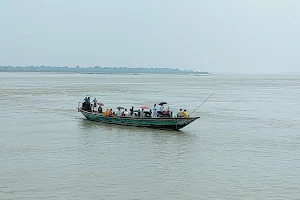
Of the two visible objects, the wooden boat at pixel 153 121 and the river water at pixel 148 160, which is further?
the wooden boat at pixel 153 121

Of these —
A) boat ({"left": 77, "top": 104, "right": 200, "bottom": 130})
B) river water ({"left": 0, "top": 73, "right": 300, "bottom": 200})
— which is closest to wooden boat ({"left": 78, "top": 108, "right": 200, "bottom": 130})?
boat ({"left": 77, "top": 104, "right": 200, "bottom": 130})

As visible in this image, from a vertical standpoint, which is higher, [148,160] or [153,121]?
[153,121]

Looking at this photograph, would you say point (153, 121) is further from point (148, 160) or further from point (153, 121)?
point (148, 160)

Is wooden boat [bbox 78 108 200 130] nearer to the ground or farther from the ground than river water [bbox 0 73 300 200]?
farther from the ground

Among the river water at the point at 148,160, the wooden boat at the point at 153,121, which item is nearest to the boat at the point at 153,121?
the wooden boat at the point at 153,121

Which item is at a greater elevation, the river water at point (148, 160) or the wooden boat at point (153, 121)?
the wooden boat at point (153, 121)

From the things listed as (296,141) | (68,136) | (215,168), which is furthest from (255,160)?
(68,136)

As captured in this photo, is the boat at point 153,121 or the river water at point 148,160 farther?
the boat at point 153,121

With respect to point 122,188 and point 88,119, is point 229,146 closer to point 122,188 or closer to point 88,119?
point 122,188

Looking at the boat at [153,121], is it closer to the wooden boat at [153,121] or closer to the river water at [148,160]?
the wooden boat at [153,121]

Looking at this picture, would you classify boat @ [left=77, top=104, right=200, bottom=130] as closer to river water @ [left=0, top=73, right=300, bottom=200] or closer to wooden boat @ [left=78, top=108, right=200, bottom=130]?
wooden boat @ [left=78, top=108, right=200, bottom=130]

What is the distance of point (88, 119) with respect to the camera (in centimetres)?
3147

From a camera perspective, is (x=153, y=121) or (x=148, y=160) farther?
(x=153, y=121)

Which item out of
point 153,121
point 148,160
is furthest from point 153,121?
point 148,160
